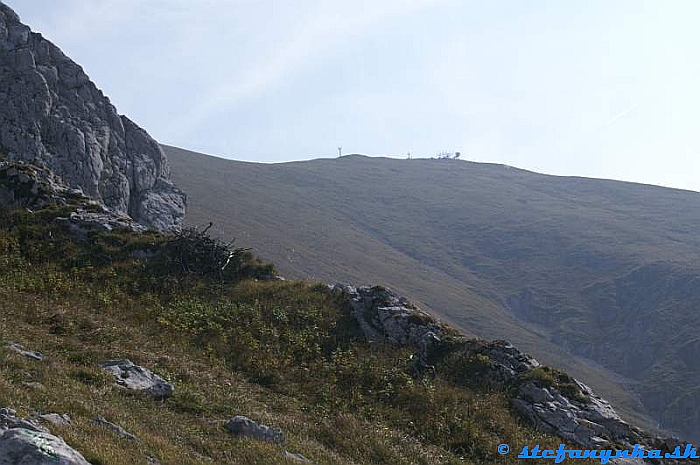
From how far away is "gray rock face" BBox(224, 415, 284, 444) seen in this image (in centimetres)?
1268

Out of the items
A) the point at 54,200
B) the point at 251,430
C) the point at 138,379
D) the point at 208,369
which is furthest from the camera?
the point at 54,200

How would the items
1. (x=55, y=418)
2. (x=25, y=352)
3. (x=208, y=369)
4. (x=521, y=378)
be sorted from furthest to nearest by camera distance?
(x=521, y=378)
(x=208, y=369)
(x=25, y=352)
(x=55, y=418)

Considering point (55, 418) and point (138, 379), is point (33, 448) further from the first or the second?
point (138, 379)

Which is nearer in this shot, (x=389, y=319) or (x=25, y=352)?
(x=25, y=352)

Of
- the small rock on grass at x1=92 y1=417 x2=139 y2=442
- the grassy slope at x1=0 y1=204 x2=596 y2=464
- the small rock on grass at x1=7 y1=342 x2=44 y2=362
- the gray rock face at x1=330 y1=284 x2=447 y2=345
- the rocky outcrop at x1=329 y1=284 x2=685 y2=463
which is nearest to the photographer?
the small rock on grass at x1=92 y1=417 x2=139 y2=442

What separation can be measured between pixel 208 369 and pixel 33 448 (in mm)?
9501

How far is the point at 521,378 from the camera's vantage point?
19625 mm

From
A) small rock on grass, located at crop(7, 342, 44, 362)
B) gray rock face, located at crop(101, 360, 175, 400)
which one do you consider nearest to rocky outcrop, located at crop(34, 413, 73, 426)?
gray rock face, located at crop(101, 360, 175, 400)

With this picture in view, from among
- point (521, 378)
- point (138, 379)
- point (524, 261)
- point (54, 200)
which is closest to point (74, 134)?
point (54, 200)

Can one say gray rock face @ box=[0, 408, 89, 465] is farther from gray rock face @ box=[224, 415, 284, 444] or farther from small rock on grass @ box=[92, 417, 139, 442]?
gray rock face @ box=[224, 415, 284, 444]

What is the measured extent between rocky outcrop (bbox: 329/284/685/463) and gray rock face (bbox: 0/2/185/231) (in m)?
19.3

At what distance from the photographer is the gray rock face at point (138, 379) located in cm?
1402

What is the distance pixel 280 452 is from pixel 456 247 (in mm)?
145433

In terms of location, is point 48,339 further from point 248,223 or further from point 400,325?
point 248,223
